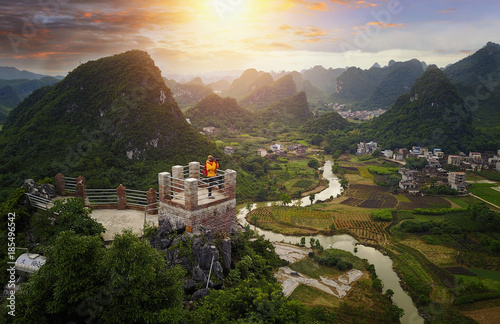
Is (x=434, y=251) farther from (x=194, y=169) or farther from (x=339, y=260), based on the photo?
(x=194, y=169)

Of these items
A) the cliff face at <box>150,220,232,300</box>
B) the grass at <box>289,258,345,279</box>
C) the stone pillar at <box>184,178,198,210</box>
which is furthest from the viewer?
the grass at <box>289,258,345,279</box>

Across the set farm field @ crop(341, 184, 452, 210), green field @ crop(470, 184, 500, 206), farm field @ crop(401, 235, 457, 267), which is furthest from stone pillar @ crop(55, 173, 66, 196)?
green field @ crop(470, 184, 500, 206)

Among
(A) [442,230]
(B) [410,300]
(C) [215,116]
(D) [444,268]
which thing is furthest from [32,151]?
(C) [215,116]

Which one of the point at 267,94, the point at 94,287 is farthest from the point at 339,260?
the point at 267,94

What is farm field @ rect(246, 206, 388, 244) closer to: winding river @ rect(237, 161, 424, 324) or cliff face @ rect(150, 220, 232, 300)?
winding river @ rect(237, 161, 424, 324)

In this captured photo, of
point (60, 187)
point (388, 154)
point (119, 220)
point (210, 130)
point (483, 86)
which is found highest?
point (483, 86)

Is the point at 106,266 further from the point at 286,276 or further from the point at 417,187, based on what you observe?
the point at 417,187
